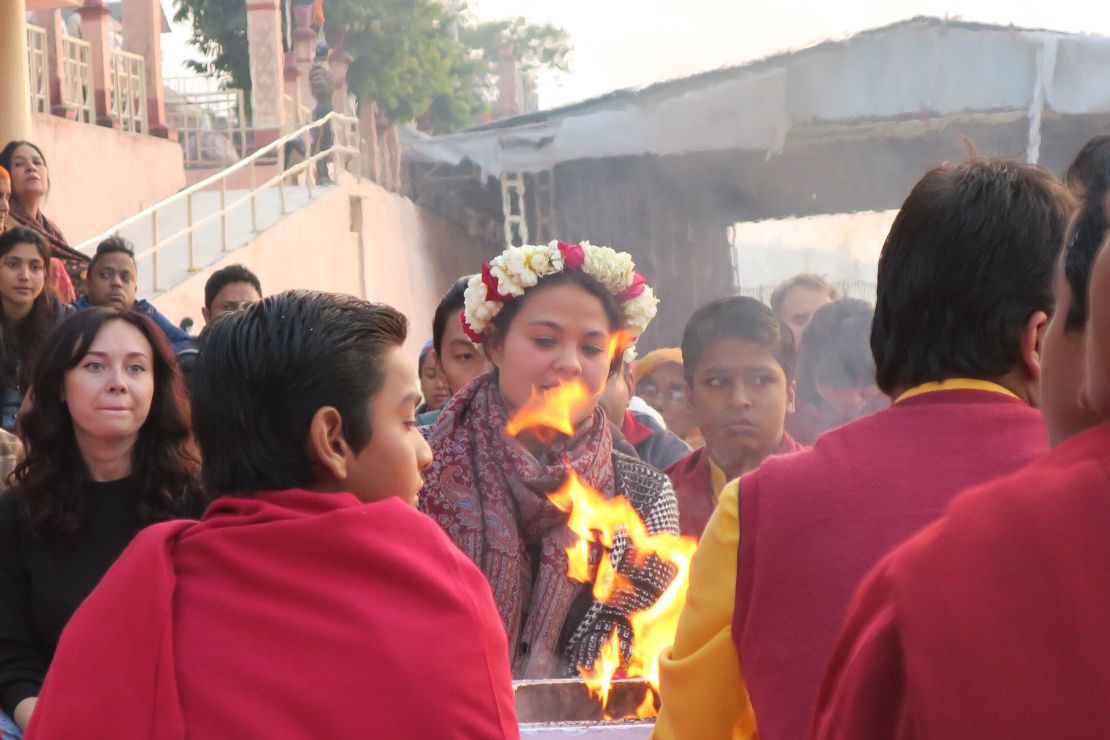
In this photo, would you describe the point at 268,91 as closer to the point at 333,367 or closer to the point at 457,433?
the point at 457,433

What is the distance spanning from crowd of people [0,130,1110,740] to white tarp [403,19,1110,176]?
806 centimetres

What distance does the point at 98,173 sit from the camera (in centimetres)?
1510

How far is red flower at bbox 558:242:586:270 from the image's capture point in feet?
11.7

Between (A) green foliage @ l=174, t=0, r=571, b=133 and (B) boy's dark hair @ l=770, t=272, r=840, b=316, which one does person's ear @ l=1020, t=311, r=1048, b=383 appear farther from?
(A) green foliage @ l=174, t=0, r=571, b=133

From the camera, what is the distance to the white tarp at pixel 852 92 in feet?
37.2

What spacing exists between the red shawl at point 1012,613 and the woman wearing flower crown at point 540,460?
6.97 ft

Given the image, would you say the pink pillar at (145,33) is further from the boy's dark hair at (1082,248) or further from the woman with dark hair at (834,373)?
the boy's dark hair at (1082,248)

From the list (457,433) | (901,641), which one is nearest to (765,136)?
(457,433)

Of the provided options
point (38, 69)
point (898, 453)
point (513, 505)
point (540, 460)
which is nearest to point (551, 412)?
point (540, 460)

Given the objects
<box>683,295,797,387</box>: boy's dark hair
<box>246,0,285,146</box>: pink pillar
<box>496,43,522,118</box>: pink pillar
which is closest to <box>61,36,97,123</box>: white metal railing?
<box>246,0,285,146</box>: pink pillar

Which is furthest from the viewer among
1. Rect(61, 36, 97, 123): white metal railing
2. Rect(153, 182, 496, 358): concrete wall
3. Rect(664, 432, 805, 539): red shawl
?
Rect(61, 36, 97, 123): white metal railing

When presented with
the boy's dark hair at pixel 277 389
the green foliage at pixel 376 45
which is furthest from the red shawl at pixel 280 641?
the green foliage at pixel 376 45

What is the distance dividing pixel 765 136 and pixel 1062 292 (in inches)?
440

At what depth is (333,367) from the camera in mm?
2170
